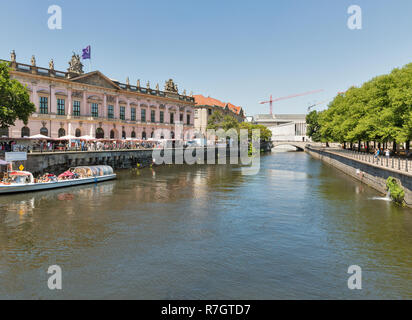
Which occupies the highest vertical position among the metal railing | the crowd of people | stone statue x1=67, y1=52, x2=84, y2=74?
stone statue x1=67, y1=52, x2=84, y2=74

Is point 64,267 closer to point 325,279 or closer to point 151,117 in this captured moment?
point 325,279

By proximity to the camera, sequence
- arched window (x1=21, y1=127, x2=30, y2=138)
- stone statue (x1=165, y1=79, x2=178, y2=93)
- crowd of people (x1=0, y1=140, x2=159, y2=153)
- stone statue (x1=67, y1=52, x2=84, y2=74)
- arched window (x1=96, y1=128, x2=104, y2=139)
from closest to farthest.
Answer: crowd of people (x1=0, y1=140, x2=159, y2=153) < arched window (x1=21, y1=127, x2=30, y2=138) < arched window (x1=96, y1=128, x2=104, y2=139) < stone statue (x1=67, y1=52, x2=84, y2=74) < stone statue (x1=165, y1=79, x2=178, y2=93)

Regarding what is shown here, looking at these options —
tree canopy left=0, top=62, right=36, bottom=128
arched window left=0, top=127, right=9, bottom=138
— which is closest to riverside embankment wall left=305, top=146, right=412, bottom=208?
tree canopy left=0, top=62, right=36, bottom=128

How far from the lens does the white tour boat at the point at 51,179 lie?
117 feet

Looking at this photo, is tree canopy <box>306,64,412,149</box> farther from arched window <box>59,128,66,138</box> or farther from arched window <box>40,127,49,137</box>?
arched window <box>40,127,49,137</box>

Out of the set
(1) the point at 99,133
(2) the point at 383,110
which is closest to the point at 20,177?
(1) the point at 99,133

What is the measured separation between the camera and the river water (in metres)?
14.7

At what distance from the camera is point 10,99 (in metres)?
42.4

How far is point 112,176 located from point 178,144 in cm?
4204

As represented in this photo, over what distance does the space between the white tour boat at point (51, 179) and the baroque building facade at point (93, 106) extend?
21083 millimetres

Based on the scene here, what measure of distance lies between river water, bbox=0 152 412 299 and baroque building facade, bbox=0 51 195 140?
36.2m

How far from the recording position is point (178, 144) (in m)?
90.3

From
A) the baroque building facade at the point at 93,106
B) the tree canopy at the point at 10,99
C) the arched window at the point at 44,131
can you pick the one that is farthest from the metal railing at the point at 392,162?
the arched window at the point at 44,131

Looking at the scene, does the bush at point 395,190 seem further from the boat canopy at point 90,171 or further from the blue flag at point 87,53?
the blue flag at point 87,53
